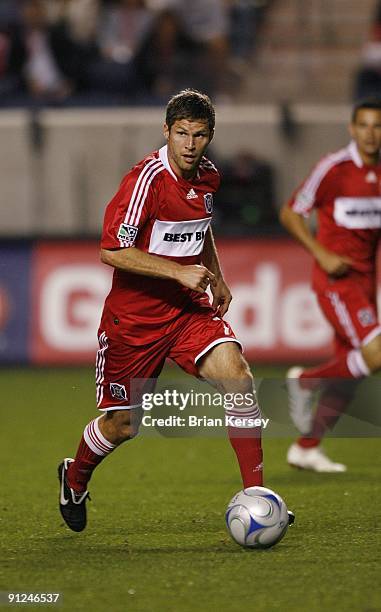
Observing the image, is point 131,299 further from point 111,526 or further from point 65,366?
point 65,366

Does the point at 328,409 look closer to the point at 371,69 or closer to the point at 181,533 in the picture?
the point at 181,533

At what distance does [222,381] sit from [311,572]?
3.23ft

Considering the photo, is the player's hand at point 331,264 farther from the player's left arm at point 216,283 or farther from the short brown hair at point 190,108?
the short brown hair at point 190,108

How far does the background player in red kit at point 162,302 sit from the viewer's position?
559cm

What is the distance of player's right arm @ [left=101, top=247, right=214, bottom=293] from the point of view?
5410mm

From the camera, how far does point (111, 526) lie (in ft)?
20.1

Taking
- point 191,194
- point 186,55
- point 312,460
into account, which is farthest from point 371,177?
point 186,55

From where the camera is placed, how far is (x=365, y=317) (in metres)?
7.76

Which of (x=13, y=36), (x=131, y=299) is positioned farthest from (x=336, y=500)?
(x=13, y=36)

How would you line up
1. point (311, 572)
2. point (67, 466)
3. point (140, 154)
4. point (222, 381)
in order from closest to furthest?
point (311, 572) → point (222, 381) → point (67, 466) → point (140, 154)

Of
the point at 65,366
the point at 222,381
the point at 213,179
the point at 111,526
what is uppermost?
the point at 213,179

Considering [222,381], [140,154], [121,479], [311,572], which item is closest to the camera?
[311,572]

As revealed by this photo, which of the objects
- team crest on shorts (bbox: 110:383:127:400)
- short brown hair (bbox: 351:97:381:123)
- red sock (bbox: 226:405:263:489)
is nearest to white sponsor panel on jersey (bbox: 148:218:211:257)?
team crest on shorts (bbox: 110:383:127:400)

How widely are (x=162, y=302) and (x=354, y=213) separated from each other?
244 centimetres
